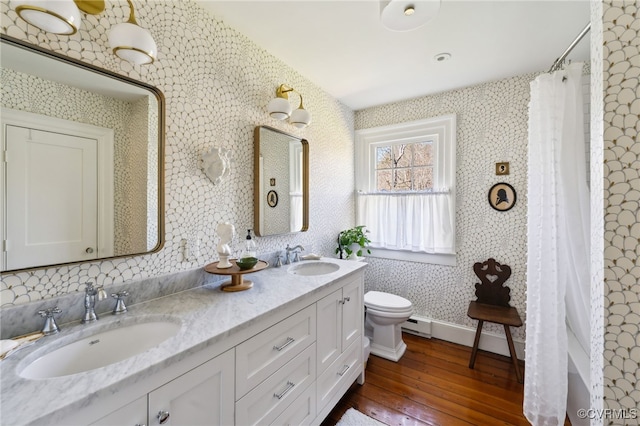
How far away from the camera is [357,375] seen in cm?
196

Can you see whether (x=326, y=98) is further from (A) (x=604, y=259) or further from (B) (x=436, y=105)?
(A) (x=604, y=259)

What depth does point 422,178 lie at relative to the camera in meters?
2.77

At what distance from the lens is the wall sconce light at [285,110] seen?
6.02ft

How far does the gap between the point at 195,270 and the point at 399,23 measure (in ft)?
5.76

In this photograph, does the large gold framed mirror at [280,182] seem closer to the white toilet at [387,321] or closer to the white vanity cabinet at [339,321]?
the white vanity cabinet at [339,321]

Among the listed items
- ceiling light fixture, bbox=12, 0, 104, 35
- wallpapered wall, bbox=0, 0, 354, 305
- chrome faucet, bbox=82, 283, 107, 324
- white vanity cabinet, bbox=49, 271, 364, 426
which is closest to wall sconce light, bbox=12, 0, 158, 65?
ceiling light fixture, bbox=12, 0, 104, 35

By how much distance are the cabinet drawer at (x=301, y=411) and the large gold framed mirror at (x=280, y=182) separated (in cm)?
102

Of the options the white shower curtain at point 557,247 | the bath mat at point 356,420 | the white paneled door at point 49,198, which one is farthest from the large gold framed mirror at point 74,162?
the white shower curtain at point 557,247

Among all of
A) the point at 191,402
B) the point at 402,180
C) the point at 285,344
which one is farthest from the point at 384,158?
the point at 191,402

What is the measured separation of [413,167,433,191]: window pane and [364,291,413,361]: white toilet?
1189 mm

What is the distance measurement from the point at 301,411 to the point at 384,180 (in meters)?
2.32

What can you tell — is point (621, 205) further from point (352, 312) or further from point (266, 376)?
point (352, 312)

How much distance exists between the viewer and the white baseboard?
2.34 metres

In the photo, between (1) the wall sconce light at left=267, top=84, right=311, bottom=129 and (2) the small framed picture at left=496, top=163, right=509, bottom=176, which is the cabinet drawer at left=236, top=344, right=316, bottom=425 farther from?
(2) the small framed picture at left=496, top=163, right=509, bottom=176
